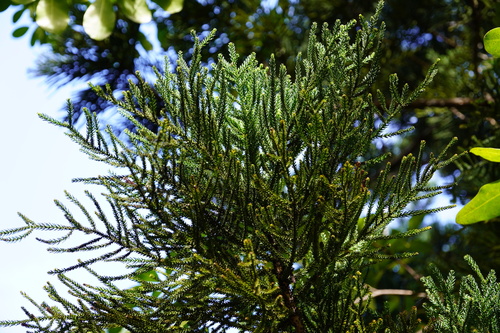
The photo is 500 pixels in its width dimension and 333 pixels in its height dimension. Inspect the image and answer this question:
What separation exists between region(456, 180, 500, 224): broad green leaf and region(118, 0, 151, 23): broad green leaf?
1.09 m

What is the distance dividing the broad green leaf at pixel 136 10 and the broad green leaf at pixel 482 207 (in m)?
1.09

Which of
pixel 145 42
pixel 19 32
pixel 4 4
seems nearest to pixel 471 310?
pixel 4 4

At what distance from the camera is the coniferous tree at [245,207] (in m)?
1.50

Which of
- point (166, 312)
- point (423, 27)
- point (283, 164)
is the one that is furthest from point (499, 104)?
point (166, 312)

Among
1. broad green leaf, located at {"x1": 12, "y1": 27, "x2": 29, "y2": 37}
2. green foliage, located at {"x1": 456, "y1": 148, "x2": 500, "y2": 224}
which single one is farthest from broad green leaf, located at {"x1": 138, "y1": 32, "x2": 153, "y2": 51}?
→ green foliage, located at {"x1": 456, "y1": 148, "x2": 500, "y2": 224}

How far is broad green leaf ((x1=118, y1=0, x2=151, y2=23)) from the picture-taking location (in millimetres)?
1800

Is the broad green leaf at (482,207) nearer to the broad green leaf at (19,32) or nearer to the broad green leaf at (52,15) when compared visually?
the broad green leaf at (52,15)

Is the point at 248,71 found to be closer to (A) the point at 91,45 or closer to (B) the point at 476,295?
(B) the point at 476,295

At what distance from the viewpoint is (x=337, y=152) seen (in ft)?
5.33

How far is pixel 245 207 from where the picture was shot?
158 centimetres

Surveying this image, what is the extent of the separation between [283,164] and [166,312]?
545 millimetres

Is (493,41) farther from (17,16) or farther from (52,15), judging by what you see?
(17,16)

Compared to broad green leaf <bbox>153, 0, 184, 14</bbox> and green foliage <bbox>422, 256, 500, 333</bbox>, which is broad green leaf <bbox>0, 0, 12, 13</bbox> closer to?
broad green leaf <bbox>153, 0, 184, 14</bbox>

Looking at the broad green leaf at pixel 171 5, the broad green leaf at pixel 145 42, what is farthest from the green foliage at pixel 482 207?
the broad green leaf at pixel 145 42
